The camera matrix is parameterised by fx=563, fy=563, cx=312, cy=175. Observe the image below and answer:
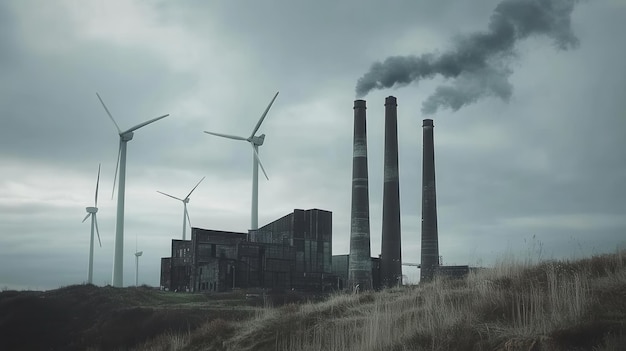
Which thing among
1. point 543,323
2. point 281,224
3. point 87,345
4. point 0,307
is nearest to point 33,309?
point 0,307

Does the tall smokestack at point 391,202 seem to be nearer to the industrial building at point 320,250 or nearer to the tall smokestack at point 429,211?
the industrial building at point 320,250

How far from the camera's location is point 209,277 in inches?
3150

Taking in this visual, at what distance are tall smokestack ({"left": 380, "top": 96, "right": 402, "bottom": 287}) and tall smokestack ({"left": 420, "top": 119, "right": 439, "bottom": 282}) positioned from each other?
3.05 m

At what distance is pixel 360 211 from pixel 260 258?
2671 centimetres

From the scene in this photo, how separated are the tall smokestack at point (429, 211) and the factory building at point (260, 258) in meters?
26.1

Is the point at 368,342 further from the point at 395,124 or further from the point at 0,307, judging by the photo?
the point at 395,124

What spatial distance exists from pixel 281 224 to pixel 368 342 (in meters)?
80.9

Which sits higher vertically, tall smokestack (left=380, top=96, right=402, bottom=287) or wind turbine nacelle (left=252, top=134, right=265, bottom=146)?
wind turbine nacelle (left=252, top=134, right=265, bottom=146)

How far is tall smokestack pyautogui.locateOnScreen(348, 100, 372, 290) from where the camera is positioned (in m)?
60.8

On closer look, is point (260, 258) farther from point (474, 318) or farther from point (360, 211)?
point (474, 318)

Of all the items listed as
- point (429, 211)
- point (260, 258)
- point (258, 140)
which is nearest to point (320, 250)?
point (260, 258)

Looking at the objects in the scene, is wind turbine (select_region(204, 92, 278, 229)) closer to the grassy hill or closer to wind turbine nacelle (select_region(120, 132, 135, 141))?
wind turbine nacelle (select_region(120, 132, 135, 141))

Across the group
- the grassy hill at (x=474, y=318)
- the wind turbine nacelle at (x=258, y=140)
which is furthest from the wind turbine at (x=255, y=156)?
the grassy hill at (x=474, y=318)

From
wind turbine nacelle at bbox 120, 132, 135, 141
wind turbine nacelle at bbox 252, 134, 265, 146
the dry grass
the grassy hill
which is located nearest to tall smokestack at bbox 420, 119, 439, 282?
wind turbine nacelle at bbox 252, 134, 265, 146
